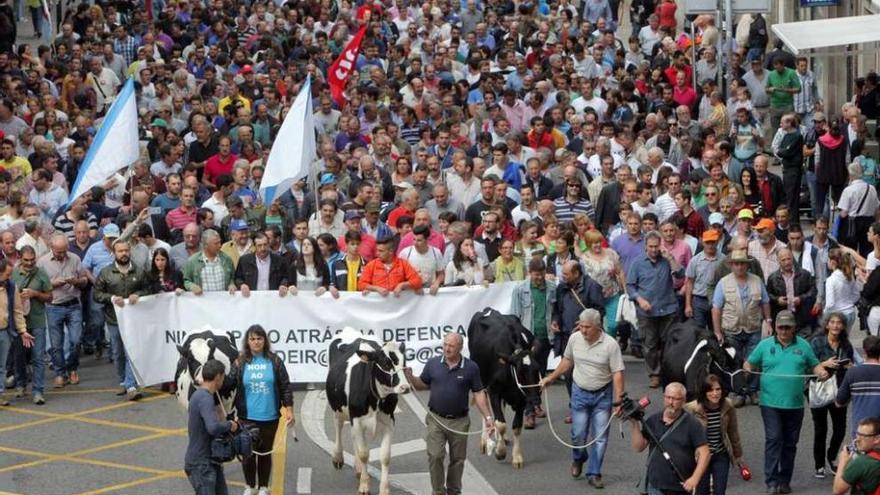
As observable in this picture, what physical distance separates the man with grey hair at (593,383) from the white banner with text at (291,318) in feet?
11.4

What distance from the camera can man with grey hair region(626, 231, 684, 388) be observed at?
21781 mm

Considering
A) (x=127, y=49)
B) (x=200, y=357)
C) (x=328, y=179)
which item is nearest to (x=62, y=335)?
(x=200, y=357)

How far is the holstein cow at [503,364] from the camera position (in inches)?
766

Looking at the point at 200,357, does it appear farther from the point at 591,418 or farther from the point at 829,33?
the point at 829,33

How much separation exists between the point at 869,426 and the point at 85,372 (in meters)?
10.7

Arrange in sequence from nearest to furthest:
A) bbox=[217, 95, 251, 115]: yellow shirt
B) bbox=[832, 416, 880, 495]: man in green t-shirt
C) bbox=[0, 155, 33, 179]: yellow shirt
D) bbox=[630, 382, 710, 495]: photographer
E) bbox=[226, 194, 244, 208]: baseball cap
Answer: bbox=[832, 416, 880, 495]: man in green t-shirt < bbox=[630, 382, 710, 495]: photographer < bbox=[226, 194, 244, 208]: baseball cap < bbox=[0, 155, 33, 179]: yellow shirt < bbox=[217, 95, 251, 115]: yellow shirt

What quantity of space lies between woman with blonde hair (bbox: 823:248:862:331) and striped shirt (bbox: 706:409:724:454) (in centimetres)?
→ 400

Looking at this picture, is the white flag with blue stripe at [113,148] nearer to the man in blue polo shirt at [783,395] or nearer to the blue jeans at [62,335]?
the blue jeans at [62,335]

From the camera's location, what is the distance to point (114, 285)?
22.2m

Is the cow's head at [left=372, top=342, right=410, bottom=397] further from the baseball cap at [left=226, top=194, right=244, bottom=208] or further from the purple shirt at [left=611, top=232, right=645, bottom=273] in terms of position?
the baseball cap at [left=226, top=194, right=244, bottom=208]

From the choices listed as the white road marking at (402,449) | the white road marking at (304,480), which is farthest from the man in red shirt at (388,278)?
the white road marking at (304,480)

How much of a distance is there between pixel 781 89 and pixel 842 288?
10825 mm

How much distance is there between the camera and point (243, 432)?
17156mm

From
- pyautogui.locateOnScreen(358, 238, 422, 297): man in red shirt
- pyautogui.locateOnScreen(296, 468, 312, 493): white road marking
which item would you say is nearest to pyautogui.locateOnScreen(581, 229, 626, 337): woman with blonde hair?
pyautogui.locateOnScreen(358, 238, 422, 297): man in red shirt
